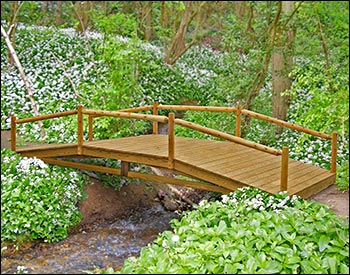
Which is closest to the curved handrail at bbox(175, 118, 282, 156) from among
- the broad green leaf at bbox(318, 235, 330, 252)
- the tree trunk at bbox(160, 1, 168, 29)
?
the broad green leaf at bbox(318, 235, 330, 252)

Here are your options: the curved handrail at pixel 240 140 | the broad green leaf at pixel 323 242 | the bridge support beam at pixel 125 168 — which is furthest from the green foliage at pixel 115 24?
the broad green leaf at pixel 323 242

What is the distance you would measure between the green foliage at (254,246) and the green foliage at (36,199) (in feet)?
9.60

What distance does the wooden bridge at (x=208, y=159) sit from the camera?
6398 mm

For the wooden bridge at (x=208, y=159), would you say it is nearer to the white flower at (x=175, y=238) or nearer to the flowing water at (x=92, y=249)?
the flowing water at (x=92, y=249)

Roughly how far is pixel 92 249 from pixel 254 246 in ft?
10.9

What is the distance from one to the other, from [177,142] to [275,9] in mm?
3570

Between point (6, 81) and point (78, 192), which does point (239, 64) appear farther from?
point (6, 81)

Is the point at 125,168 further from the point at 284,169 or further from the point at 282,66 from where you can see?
the point at 282,66

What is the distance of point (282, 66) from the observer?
10.4 meters

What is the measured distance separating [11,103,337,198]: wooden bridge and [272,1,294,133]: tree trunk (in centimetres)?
218

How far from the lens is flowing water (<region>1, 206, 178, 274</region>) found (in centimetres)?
634

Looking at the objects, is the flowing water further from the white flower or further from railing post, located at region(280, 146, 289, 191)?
railing post, located at region(280, 146, 289, 191)

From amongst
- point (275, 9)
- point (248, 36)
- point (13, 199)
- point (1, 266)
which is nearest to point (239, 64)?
point (248, 36)

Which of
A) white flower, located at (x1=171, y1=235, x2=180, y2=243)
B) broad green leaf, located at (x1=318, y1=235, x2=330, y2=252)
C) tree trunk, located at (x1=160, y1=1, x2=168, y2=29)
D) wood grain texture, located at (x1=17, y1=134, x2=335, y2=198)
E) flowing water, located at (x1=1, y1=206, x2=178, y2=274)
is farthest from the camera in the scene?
tree trunk, located at (x1=160, y1=1, x2=168, y2=29)
